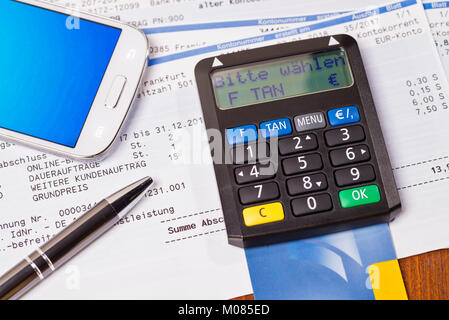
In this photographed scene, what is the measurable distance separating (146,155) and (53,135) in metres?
0.08

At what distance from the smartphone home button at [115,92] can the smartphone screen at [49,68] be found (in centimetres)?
1

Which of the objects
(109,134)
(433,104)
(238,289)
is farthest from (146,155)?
(433,104)

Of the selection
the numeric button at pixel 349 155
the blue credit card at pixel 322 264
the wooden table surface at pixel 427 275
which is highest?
the numeric button at pixel 349 155

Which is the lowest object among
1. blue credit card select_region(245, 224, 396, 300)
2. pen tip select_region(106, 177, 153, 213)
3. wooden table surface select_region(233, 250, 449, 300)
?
wooden table surface select_region(233, 250, 449, 300)

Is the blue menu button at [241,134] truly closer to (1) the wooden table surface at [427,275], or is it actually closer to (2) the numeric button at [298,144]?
(2) the numeric button at [298,144]

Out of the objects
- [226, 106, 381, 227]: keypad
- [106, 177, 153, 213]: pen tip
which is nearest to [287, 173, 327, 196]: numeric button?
[226, 106, 381, 227]: keypad

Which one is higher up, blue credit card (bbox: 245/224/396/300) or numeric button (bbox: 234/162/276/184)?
numeric button (bbox: 234/162/276/184)

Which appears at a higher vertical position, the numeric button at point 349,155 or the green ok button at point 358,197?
the numeric button at point 349,155

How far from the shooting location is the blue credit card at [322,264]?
1.28 ft

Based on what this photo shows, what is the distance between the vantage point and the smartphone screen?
0.42m

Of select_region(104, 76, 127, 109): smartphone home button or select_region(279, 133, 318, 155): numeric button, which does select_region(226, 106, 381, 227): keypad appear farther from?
select_region(104, 76, 127, 109): smartphone home button

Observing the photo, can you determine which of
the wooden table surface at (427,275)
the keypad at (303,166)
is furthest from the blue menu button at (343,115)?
the wooden table surface at (427,275)

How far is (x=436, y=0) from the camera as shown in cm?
46

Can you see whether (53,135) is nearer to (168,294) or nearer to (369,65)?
(168,294)
